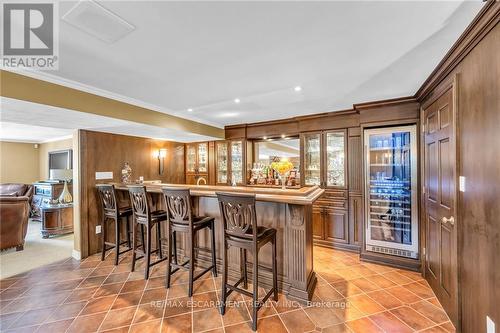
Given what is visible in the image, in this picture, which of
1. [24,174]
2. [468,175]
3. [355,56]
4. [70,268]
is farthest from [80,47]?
[24,174]

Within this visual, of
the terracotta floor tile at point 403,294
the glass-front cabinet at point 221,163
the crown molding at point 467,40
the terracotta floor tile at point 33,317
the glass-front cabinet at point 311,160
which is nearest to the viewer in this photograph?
the crown molding at point 467,40

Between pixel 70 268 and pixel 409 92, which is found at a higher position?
pixel 409 92

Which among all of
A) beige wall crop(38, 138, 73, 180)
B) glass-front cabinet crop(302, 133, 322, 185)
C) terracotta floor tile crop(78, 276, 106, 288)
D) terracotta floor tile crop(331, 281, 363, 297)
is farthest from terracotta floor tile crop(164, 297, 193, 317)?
beige wall crop(38, 138, 73, 180)

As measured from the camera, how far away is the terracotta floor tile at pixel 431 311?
2.11m

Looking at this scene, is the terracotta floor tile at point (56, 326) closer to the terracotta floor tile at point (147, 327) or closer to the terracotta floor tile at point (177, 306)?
the terracotta floor tile at point (147, 327)

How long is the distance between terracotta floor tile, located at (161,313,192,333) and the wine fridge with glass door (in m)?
2.80

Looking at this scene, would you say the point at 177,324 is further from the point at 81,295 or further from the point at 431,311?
the point at 431,311

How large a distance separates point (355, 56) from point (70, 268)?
4.55 metres

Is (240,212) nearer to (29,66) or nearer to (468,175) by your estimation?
(468,175)

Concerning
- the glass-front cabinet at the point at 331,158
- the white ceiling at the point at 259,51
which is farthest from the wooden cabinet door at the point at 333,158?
the white ceiling at the point at 259,51

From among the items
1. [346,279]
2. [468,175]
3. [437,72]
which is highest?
[437,72]

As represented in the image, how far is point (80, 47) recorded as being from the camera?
1915 millimetres

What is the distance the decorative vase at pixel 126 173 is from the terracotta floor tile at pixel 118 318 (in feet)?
8.38

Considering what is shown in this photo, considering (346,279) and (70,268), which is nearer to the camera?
(346,279)
